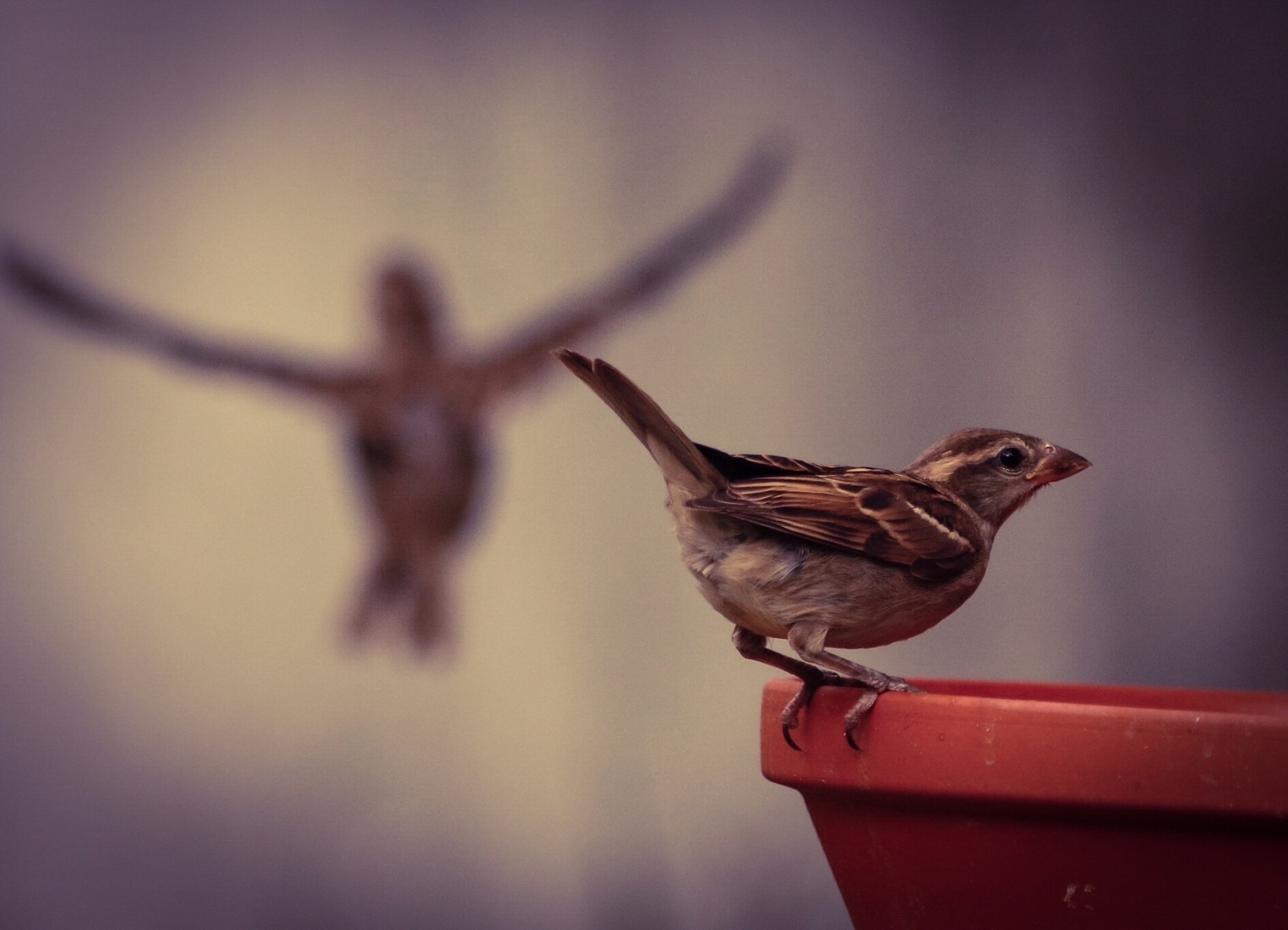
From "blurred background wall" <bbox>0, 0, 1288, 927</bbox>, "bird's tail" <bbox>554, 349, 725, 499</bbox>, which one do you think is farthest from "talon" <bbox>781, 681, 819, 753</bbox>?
"blurred background wall" <bbox>0, 0, 1288, 927</bbox>

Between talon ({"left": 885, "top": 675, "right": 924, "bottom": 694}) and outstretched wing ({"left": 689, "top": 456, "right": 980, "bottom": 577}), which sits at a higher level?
outstretched wing ({"left": 689, "top": 456, "right": 980, "bottom": 577})

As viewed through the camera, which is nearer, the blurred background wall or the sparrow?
the blurred background wall

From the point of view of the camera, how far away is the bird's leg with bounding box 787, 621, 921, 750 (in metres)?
0.93

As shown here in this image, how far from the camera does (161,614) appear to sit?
2.73 metres

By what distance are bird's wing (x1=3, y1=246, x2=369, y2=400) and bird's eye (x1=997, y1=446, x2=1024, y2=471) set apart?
1.86 metres

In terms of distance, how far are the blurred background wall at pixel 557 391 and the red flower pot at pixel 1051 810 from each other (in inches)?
67.9

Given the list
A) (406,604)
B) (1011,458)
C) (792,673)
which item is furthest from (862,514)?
(406,604)

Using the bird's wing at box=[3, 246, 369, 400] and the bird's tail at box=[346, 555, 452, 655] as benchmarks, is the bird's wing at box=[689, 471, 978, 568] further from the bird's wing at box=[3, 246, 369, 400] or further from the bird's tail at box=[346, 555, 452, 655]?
the bird's wing at box=[3, 246, 369, 400]

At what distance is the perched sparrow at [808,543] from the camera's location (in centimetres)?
115

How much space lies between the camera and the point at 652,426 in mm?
1221

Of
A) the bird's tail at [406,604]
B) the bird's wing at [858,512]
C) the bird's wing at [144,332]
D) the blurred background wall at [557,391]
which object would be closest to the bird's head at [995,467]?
the bird's wing at [858,512]

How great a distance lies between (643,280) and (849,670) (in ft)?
6.11

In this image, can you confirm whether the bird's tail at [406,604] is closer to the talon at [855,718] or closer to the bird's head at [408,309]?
the bird's head at [408,309]

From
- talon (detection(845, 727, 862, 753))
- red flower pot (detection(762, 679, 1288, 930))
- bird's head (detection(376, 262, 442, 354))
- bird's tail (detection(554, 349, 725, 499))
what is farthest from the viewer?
bird's head (detection(376, 262, 442, 354))
